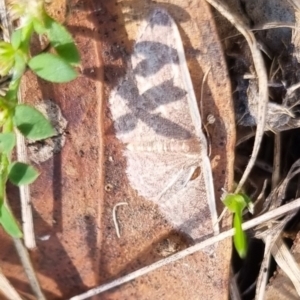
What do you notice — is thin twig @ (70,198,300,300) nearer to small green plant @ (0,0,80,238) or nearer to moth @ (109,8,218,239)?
moth @ (109,8,218,239)

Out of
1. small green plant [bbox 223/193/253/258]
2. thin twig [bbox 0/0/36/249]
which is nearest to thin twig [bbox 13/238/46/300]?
thin twig [bbox 0/0/36/249]

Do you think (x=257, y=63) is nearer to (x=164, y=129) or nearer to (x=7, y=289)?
(x=164, y=129)

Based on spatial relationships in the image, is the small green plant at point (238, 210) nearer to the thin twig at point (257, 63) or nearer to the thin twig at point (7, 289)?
the thin twig at point (257, 63)

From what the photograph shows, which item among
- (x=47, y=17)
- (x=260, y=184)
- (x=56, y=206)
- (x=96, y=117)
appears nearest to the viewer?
(x=47, y=17)

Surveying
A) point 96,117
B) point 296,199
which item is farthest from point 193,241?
point 96,117

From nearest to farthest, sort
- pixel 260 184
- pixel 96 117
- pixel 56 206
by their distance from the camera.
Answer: pixel 96 117
pixel 56 206
pixel 260 184

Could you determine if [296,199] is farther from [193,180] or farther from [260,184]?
[193,180]
